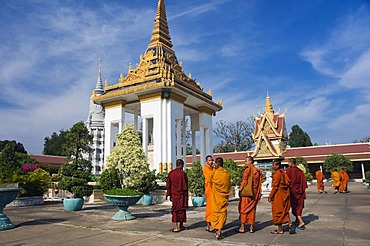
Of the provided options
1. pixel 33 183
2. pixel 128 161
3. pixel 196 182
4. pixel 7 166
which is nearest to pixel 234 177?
pixel 196 182

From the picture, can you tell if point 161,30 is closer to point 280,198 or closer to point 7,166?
point 7,166

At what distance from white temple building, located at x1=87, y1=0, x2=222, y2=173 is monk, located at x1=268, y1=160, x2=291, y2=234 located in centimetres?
1142

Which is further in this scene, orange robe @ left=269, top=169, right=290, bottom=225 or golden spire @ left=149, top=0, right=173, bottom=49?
golden spire @ left=149, top=0, right=173, bottom=49

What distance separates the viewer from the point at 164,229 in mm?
6664

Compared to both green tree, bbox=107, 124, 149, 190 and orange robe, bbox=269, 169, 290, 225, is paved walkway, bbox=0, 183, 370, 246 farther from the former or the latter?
green tree, bbox=107, 124, 149, 190

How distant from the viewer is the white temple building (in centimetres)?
1798

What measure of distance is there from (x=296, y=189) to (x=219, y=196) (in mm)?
2276

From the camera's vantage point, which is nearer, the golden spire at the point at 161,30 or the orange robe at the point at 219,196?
the orange robe at the point at 219,196

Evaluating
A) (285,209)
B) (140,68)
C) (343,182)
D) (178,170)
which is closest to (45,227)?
(178,170)

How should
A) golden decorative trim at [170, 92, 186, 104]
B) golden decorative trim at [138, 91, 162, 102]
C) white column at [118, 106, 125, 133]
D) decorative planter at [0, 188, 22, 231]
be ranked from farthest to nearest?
white column at [118, 106, 125, 133], golden decorative trim at [170, 92, 186, 104], golden decorative trim at [138, 91, 162, 102], decorative planter at [0, 188, 22, 231]

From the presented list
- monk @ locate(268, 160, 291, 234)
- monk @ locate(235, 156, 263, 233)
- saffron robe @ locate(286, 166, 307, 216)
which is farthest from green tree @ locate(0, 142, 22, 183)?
saffron robe @ locate(286, 166, 307, 216)

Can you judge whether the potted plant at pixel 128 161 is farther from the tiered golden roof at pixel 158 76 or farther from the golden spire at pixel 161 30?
the golden spire at pixel 161 30

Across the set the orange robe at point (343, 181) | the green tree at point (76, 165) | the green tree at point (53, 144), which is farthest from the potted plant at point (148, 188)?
the green tree at point (53, 144)

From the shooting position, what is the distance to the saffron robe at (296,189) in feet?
23.3
